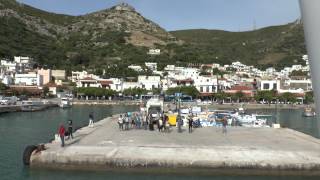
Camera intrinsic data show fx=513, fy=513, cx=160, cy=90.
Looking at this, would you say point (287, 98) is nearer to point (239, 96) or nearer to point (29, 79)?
point (239, 96)

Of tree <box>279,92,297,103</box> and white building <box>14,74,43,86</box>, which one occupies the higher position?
white building <box>14,74,43,86</box>

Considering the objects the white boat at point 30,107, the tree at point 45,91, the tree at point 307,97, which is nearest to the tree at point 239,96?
the tree at point 307,97

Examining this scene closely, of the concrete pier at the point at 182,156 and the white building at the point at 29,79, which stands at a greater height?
the white building at the point at 29,79

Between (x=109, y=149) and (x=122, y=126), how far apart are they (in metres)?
12.7

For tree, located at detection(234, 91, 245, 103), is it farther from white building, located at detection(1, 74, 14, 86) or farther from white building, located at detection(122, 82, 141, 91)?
white building, located at detection(1, 74, 14, 86)

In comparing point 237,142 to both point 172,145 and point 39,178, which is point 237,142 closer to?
point 172,145

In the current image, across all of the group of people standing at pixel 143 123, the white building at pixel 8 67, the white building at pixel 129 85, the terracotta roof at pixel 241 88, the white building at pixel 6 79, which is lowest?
the group of people standing at pixel 143 123

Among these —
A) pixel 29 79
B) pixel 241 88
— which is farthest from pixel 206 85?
pixel 29 79

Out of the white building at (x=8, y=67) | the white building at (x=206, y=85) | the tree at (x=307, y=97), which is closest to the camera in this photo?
the tree at (x=307, y=97)

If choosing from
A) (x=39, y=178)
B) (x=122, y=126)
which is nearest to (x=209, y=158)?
(x=39, y=178)

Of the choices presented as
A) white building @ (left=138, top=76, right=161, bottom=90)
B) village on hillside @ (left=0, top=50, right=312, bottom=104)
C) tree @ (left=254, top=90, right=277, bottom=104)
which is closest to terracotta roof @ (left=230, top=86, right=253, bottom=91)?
village on hillside @ (left=0, top=50, right=312, bottom=104)

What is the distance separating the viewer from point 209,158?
23.5 metres

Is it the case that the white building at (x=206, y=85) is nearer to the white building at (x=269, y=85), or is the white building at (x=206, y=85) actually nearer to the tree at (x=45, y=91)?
the white building at (x=269, y=85)

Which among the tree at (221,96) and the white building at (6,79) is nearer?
the tree at (221,96)
